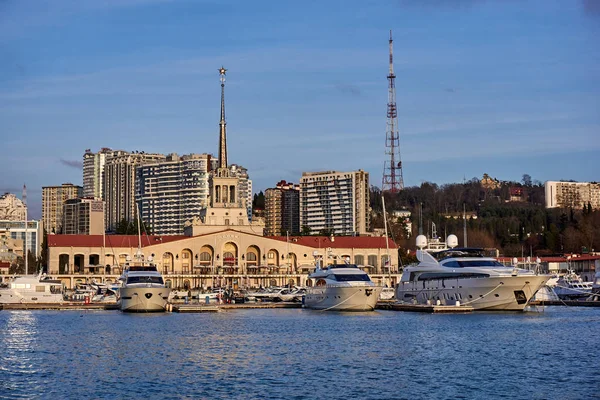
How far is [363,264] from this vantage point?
138375 mm

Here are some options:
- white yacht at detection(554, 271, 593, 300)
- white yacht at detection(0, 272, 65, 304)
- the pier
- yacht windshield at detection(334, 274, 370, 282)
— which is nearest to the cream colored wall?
white yacht at detection(554, 271, 593, 300)

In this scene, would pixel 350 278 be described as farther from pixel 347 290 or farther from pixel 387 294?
pixel 387 294

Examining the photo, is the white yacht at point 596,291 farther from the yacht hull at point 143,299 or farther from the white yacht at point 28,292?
the white yacht at point 28,292

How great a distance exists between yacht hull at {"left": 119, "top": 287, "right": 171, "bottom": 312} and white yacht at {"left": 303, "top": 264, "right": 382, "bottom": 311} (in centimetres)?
1374

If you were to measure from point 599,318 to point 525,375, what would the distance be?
34823 millimetres

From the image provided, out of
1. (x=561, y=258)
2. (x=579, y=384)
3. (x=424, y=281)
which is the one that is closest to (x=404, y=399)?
(x=579, y=384)

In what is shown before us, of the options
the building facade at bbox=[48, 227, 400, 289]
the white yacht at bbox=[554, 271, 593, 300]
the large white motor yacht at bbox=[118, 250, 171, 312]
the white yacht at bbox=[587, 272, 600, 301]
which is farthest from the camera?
the building facade at bbox=[48, 227, 400, 289]

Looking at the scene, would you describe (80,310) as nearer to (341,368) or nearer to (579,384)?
(341,368)

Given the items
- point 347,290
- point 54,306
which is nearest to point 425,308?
point 347,290

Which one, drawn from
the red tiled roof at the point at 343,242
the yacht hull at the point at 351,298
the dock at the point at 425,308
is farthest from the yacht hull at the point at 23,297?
the red tiled roof at the point at 343,242

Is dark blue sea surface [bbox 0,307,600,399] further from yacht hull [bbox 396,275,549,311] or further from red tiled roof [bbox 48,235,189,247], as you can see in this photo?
red tiled roof [bbox 48,235,189,247]

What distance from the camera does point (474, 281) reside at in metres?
77.1

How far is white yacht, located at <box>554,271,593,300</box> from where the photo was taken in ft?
349

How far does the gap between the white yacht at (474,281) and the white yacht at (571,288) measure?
2731 cm
